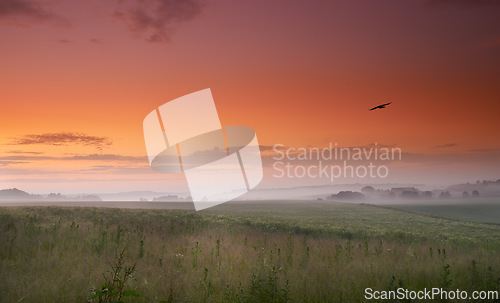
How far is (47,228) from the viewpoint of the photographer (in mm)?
13477

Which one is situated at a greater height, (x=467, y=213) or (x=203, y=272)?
(x=203, y=272)

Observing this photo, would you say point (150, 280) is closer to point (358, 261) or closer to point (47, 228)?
point (358, 261)

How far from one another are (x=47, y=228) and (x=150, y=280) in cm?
893

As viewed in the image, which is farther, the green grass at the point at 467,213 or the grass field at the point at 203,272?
the green grass at the point at 467,213

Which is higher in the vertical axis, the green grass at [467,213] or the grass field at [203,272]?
the grass field at [203,272]

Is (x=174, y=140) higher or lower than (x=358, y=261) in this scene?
higher

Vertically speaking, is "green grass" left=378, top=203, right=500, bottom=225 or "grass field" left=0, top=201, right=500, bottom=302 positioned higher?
"grass field" left=0, top=201, right=500, bottom=302

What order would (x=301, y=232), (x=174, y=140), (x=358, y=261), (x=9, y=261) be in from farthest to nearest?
(x=301, y=232) < (x=174, y=140) < (x=358, y=261) < (x=9, y=261)

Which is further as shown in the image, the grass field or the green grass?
the green grass

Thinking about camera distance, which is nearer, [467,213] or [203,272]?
[203,272]

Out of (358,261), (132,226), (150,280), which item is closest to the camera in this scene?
(150,280)

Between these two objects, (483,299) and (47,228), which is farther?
(47,228)

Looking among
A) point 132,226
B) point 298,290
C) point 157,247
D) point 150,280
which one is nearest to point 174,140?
point 132,226

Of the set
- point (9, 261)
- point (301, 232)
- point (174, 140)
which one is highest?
point (174, 140)
